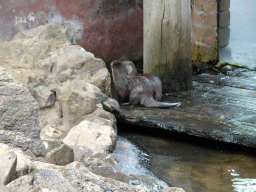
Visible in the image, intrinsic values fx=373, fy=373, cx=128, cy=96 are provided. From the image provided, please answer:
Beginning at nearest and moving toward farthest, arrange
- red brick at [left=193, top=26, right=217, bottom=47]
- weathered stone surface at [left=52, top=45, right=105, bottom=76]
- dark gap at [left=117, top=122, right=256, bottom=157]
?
dark gap at [left=117, top=122, right=256, bottom=157] < weathered stone surface at [left=52, top=45, right=105, bottom=76] < red brick at [left=193, top=26, right=217, bottom=47]

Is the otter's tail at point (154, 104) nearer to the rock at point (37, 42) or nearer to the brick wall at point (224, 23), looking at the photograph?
the rock at point (37, 42)

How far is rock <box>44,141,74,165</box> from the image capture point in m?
2.42

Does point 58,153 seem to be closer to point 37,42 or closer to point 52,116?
point 52,116

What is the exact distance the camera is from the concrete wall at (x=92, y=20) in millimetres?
4422

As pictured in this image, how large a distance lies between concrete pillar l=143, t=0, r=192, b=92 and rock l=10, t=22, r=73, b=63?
1.02 m

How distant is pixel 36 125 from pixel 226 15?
15.3ft

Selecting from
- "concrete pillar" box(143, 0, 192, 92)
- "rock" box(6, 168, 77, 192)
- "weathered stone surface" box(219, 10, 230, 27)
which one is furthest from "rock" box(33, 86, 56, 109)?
"weathered stone surface" box(219, 10, 230, 27)

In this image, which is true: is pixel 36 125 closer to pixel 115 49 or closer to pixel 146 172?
pixel 146 172

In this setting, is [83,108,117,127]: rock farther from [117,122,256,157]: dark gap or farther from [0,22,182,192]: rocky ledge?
[117,122,256,157]: dark gap

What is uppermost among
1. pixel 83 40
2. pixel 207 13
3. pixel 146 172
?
pixel 207 13

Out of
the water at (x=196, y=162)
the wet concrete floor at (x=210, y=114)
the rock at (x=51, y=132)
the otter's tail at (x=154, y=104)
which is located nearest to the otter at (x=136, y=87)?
the otter's tail at (x=154, y=104)

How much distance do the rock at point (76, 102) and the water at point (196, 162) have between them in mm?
515

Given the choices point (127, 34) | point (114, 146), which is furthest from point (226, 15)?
point (114, 146)

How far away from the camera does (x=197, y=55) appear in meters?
6.38
